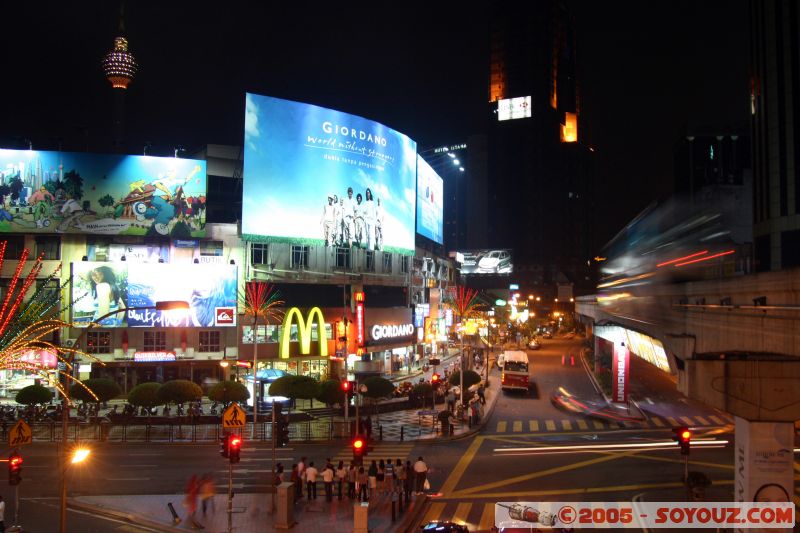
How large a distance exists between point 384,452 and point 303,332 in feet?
78.3

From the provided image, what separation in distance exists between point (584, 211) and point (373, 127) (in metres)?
146

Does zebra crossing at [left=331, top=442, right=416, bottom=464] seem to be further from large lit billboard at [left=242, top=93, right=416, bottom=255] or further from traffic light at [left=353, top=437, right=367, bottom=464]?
large lit billboard at [left=242, top=93, right=416, bottom=255]

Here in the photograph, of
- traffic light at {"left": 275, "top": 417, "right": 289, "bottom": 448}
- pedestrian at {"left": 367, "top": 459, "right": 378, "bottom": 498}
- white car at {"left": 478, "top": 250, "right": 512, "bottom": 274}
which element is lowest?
pedestrian at {"left": 367, "top": 459, "right": 378, "bottom": 498}

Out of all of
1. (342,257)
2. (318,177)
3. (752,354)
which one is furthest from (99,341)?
(752,354)

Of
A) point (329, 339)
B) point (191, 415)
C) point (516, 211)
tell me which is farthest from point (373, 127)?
point (516, 211)

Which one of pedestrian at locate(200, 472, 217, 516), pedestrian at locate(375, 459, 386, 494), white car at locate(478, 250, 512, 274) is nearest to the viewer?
pedestrian at locate(200, 472, 217, 516)

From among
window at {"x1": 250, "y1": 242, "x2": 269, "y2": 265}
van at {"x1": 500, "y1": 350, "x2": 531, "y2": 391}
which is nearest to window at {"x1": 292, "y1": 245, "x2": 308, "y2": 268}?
window at {"x1": 250, "y1": 242, "x2": 269, "y2": 265}

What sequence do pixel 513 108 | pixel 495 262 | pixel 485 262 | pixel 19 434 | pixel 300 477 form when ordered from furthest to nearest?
1. pixel 513 108
2. pixel 485 262
3. pixel 495 262
4. pixel 300 477
5. pixel 19 434

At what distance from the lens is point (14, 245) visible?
5212 centimetres

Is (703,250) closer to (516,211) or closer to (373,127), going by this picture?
(373,127)

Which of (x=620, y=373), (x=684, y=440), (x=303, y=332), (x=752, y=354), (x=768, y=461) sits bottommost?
(x=620, y=373)

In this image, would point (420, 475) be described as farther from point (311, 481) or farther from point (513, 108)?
point (513, 108)

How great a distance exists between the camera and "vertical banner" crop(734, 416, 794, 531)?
16703 mm

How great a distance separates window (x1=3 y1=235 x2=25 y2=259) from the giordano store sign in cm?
2190
